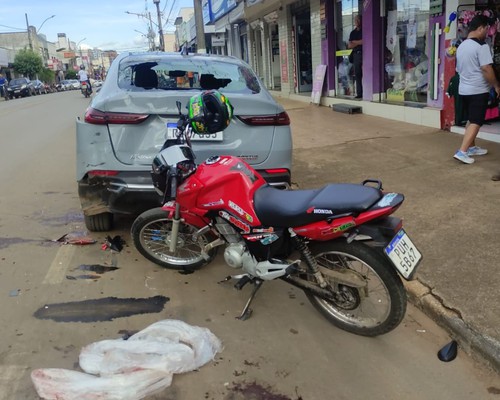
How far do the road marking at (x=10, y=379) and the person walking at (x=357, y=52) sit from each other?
37.4 feet

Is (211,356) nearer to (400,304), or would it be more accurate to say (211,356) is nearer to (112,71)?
(400,304)

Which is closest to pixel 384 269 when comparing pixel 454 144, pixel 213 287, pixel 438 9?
pixel 213 287

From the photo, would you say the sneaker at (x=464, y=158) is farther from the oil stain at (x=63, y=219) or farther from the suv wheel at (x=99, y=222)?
the oil stain at (x=63, y=219)

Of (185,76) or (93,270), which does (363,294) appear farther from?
(185,76)

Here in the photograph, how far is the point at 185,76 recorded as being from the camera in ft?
16.0

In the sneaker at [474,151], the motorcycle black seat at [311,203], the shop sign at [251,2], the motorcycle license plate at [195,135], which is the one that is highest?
the shop sign at [251,2]

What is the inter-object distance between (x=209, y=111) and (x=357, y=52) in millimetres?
10186

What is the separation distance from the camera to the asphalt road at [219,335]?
2766 mm

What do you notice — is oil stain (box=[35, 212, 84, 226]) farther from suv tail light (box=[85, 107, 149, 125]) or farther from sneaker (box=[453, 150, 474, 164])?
sneaker (box=[453, 150, 474, 164])

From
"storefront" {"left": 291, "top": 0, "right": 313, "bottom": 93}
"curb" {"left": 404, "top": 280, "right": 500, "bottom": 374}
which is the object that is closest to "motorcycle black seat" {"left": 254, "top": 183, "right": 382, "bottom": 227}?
"curb" {"left": 404, "top": 280, "right": 500, "bottom": 374}

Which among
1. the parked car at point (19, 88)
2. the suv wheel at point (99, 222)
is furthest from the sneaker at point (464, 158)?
the parked car at point (19, 88)

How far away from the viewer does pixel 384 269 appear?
2932 mm

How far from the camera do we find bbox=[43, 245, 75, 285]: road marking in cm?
416

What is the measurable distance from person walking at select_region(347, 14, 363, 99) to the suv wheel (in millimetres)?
9320
